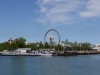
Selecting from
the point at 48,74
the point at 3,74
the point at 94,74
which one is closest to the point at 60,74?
the point at 48,74

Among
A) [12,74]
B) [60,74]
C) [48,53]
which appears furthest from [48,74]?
[48,53]

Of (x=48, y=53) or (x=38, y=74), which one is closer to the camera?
(x=38, y=74)

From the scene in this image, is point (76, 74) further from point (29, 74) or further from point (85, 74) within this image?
point (29, 74)

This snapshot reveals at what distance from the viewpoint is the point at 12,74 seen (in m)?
65.4

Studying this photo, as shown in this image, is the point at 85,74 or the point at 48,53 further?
the point at 48,53

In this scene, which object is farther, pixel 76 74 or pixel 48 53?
pixel 48 53

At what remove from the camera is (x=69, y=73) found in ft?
221

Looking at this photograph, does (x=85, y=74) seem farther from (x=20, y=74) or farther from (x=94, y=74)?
(x=20, y=74)

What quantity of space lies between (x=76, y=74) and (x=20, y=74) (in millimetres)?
10310

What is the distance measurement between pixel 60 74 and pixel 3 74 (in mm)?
10568

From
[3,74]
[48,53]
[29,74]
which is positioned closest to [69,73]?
[29,74]

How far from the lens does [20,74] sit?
6475cm

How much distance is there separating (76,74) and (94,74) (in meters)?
3.30

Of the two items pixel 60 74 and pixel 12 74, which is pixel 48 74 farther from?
pixel 12 74
